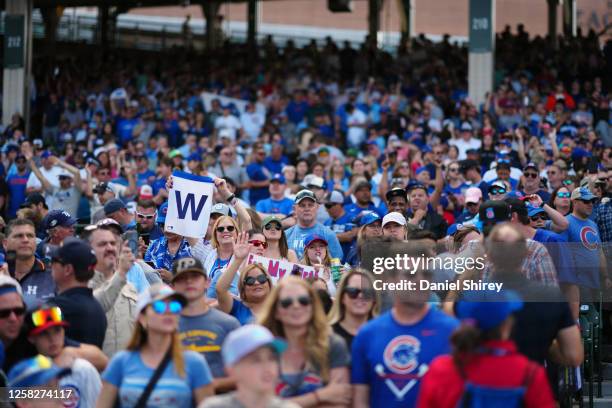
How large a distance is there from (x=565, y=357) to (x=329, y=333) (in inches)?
56.8

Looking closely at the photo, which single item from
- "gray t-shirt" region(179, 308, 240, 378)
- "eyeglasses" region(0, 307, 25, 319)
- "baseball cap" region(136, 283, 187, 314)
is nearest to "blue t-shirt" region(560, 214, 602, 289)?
"gray t-shirt" region(179, 308, 240, 378)

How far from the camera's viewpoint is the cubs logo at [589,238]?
1180 cm

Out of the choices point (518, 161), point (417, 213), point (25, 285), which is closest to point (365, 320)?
point (25, 285)

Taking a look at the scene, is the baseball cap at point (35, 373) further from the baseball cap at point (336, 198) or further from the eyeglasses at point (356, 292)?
the baseball cap at point (336, 198)

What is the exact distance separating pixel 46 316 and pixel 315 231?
17.8ft

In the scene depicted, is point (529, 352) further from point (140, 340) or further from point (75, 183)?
point (75, 183)

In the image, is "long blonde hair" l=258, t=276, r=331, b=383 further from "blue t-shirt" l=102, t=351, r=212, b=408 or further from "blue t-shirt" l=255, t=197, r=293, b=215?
"blue t-shirt" l=255, t=197, r=293, b=215

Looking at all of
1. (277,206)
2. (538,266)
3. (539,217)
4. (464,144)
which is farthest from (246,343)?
(464,144)

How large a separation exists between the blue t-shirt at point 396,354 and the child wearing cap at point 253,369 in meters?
0.91

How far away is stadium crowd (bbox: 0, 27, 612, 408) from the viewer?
6281mm

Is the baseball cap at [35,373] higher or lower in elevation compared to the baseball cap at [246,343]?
lower

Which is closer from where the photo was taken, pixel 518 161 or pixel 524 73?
pixel 518 161

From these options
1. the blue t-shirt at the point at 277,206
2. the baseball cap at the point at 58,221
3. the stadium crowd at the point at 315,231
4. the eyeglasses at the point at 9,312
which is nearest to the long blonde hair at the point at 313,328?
the stadium crowd at the point at 315,231

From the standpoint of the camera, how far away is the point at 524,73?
25047mm
